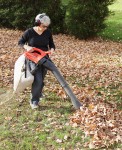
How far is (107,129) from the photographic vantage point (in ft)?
25.6

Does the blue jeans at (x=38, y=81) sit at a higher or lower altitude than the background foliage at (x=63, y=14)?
higher

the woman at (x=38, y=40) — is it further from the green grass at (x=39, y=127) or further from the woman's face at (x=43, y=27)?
the green grass at (x=39, y=127)

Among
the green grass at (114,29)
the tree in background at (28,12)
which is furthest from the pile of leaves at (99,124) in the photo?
the tree in background at (28,12)

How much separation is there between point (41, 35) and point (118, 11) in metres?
25.8

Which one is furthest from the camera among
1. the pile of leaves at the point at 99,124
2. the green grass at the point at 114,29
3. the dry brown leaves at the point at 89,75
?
the green grass at the point at 114,29

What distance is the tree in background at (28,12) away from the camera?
24.2 m

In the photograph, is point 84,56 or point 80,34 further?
point 80,34

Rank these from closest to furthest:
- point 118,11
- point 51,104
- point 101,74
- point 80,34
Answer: point 51,104, point 101,74, point 80,34, point 118,11

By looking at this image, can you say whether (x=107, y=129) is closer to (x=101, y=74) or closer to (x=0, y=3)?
(x=101, y=74)

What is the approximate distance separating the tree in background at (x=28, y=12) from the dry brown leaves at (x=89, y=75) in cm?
95

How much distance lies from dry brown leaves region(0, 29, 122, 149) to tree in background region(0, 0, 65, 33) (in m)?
0.95

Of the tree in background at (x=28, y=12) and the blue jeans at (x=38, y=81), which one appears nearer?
the blue jeans at (x=38, y=81)

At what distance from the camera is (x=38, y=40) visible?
866 centimetres

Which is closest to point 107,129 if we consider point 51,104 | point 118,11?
point 51,104
